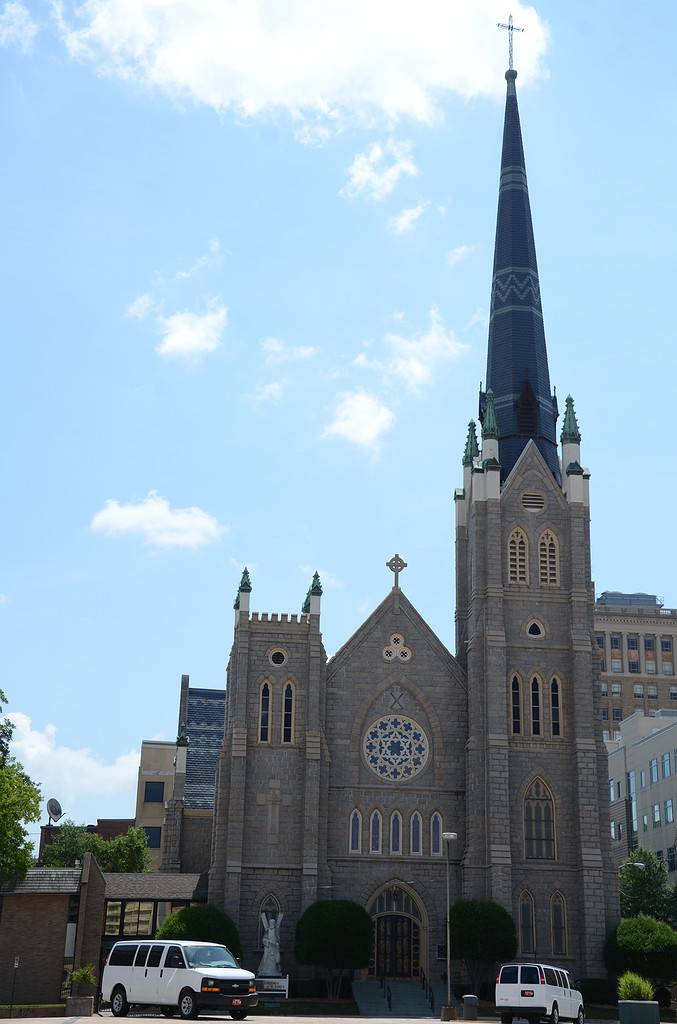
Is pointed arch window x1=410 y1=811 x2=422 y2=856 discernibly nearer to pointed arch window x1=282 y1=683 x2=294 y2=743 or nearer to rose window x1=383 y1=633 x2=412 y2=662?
pointed arch window x1=282 y1=683 x2=294 y2=743

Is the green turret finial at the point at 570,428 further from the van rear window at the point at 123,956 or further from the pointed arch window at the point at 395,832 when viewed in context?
the van rear window at the point at 123,956

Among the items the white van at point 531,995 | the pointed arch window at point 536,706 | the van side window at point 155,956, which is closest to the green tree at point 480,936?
Result: the pointed arch window at point 536,706

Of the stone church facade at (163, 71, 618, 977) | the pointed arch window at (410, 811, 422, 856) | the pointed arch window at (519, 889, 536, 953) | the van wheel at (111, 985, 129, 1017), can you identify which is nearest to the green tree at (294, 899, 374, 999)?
the stone church facade at (163, 71, 618, 977)

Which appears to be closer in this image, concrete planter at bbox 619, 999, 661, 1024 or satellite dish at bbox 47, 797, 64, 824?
concrete planter at bbox 619, 999, 661, 1024

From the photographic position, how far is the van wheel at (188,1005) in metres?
26.0

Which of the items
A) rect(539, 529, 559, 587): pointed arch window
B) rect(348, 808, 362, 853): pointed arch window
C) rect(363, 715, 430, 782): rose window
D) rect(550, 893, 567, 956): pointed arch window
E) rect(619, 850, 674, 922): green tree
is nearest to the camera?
rect(550, 893, 567, 956): pointed arch window

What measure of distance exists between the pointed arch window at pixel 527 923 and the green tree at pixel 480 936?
1.89m

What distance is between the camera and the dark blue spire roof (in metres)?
62.7

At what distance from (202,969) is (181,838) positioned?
124ft

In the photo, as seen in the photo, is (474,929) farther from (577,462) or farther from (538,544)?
(577,462)

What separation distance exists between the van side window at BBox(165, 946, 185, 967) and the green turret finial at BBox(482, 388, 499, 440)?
3823 cm

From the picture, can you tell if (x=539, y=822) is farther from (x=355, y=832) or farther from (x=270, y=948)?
(x=270, y=948)

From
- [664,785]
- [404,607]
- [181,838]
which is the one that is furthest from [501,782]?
[664,785]

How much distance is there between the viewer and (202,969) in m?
26.5
